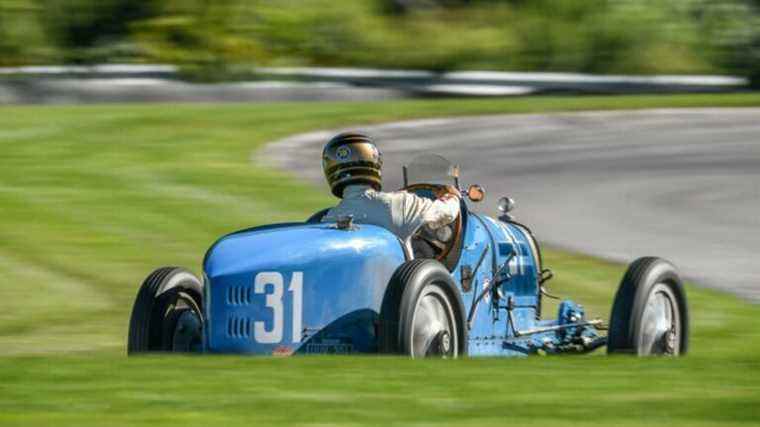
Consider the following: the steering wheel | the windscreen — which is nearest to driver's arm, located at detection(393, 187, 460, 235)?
the steering wheel

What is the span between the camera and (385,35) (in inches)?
1194

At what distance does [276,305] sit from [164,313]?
0.97 m

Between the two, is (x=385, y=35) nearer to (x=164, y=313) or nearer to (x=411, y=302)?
(x=164, y=313)

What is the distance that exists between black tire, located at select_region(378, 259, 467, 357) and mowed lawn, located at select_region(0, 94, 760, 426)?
0.25 metres

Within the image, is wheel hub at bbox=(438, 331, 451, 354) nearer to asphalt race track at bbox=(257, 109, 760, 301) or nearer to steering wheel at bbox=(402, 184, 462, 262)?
steering wheel at bbox=(402, 184, 462, 262)

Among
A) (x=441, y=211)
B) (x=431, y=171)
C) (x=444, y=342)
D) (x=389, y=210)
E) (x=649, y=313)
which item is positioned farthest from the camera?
(x=431, y=171)

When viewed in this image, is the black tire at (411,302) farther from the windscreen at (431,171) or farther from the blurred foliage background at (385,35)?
the blurred foliage background at (385,35)

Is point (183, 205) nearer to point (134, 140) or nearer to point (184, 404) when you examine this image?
point (134, 140)

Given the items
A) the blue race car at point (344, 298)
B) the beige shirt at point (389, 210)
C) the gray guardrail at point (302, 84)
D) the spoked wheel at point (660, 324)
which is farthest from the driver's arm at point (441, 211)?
the gray guardrail at point (302, 84)

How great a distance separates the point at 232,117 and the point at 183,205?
7.19 metres

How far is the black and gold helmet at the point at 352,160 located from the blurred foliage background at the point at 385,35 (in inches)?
752

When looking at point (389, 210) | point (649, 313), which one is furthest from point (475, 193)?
point (649, 313)

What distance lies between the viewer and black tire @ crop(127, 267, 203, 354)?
8.41 meters

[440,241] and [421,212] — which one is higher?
[421,212]
